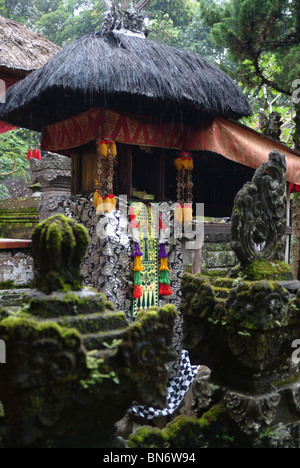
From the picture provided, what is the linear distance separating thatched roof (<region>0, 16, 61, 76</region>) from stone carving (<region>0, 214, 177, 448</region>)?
8006mm

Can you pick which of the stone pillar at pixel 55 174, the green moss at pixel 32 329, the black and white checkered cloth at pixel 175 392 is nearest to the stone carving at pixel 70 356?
the green moss at pixel 32 329

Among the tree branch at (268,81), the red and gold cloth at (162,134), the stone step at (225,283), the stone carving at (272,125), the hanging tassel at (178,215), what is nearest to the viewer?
the stone step at (225,283)

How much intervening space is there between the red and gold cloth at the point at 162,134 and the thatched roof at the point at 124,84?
0.65ft

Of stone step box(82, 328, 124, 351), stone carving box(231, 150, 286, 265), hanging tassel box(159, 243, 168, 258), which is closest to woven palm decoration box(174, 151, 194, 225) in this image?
hanging tassel box(159, 243, 168, 258)

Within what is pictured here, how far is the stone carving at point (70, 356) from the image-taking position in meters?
2.21

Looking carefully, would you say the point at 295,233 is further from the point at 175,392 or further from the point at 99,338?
the point at 99,338

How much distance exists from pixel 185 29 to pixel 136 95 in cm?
1929

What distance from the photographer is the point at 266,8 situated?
9.09 meters

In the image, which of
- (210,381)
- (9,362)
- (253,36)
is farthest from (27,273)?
(253,36)

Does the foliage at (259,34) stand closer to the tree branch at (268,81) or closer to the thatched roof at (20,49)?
A: the tree branch at (268,81)

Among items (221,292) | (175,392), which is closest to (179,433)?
(221,292)

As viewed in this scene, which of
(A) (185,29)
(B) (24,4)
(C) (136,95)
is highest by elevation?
(B) (24,4)

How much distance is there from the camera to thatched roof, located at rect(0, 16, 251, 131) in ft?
21.0

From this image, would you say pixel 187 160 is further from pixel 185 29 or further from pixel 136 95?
pixel 185 29
